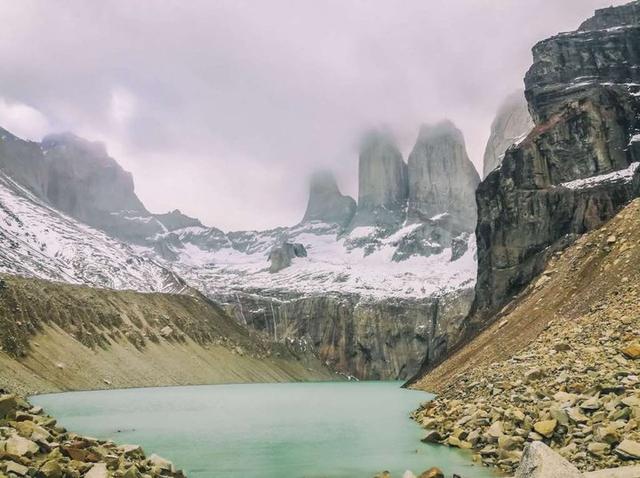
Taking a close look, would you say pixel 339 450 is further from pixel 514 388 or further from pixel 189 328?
pixel 189 328

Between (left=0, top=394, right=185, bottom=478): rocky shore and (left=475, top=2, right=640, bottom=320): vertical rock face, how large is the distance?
81.2m

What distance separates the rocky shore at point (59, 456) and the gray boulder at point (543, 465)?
1061cm

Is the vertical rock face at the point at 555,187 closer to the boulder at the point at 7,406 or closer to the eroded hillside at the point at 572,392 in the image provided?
the eroded hillside at the point at 572,392

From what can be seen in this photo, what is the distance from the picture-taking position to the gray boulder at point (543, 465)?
45.0 ft

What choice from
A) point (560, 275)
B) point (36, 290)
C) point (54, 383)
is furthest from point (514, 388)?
point (36, 290)

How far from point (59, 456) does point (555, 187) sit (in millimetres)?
98593

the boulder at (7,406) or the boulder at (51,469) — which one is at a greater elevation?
the boulder at (7,406)

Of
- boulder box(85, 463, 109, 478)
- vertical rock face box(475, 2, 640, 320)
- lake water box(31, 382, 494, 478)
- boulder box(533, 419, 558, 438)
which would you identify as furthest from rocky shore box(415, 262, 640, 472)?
vertical rock face box(475, 2, 640, 320)

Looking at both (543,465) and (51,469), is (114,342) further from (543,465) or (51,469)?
(543,465)

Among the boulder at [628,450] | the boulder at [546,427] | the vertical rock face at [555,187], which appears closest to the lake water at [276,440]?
the boulder at [546,427]

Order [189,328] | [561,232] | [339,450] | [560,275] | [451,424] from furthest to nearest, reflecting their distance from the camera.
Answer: [189,328] < [561,232] < [560,275] < [451,424] < [339,450]

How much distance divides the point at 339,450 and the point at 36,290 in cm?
9972

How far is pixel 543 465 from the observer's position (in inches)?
557

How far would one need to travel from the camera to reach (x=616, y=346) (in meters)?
29.9
